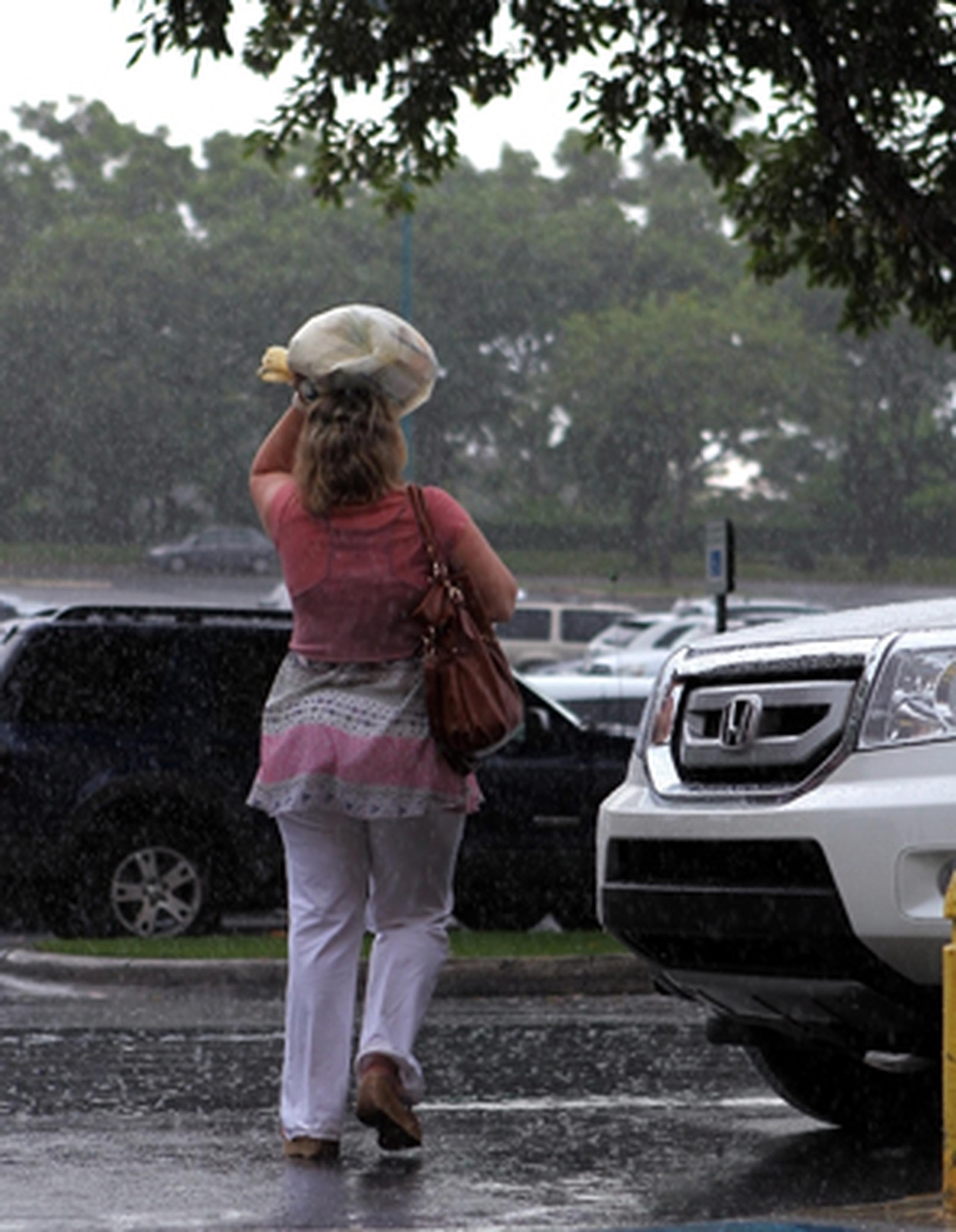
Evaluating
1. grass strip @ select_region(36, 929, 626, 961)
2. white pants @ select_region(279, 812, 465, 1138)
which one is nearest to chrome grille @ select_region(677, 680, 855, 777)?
white pants @ select_region(279, 812, 465, 1138)

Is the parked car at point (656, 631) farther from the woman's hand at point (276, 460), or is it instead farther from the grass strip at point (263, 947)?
the woman's hand at point (276, 460)

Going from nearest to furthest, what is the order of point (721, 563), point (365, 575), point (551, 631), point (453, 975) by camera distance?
point (365, 575)
point (453, 975)
point (721, 563)
point (551, 631)

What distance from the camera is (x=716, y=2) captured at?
14.3 metres

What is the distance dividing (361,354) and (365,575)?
0.48 meters

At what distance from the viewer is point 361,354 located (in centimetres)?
559

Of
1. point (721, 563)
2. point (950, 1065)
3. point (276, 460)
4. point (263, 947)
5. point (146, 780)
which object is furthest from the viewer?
point (721, 563)

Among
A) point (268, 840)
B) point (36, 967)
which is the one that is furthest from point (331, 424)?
point (268, 840)

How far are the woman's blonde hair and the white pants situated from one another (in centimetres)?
70

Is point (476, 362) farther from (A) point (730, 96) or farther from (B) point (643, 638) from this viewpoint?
(A) point (730, 96)

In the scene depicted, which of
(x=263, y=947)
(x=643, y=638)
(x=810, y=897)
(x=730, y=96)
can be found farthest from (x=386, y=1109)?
(x=643, y=638)

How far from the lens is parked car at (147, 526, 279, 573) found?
6881 cm

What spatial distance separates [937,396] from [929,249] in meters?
63.5

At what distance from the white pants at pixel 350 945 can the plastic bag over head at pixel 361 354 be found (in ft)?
3.10

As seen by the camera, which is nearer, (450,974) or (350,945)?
(350,945)
